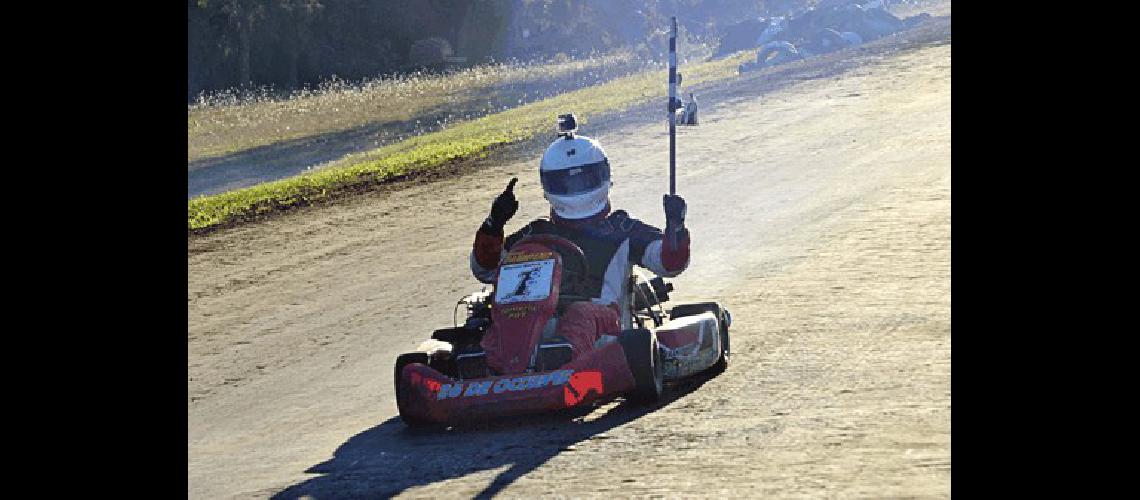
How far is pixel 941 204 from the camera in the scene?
1741 cm

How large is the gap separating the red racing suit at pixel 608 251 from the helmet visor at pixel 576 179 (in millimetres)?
221

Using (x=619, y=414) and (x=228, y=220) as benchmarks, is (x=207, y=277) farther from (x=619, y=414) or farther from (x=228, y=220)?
(x=619, y=414)

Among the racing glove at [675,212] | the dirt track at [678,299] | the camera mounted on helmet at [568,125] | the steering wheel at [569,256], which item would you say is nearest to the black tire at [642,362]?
the dirt track at [678,299]

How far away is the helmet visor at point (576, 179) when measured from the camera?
1038cm

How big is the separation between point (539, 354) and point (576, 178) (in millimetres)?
1464

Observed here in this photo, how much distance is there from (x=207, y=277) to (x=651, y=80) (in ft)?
73.3

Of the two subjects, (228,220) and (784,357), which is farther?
(228,220)

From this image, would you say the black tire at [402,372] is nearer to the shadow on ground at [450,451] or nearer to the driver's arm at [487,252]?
the shadow on ground at [450,451]

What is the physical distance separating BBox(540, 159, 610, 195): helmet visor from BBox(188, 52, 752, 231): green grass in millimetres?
10166
